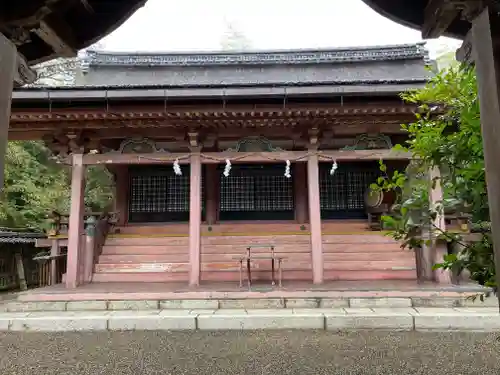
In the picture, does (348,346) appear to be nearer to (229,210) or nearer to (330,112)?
(330,112)

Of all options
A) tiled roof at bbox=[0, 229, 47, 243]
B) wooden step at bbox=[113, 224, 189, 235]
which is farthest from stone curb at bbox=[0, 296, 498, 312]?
tiled roof at bbox=[0, 229, 47, 243]

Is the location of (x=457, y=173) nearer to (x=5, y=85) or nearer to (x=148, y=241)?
(x=5, y=85)

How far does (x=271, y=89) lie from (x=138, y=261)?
17.7ft

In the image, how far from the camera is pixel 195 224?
834 cm

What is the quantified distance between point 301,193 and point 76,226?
604 centimetres

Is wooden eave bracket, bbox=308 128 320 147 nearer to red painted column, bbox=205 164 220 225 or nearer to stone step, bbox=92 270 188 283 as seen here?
red painted column, bbox=205 164 220 225

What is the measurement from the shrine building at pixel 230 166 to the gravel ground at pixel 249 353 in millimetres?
2452

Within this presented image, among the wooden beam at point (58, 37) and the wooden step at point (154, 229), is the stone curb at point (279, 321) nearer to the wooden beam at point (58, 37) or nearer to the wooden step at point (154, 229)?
the wooden step at point (154, 229)

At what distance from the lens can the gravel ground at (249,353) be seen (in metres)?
4.34

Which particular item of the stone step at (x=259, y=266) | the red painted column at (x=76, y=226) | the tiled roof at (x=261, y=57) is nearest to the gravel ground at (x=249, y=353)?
the red painted column at (x=76, y=226)

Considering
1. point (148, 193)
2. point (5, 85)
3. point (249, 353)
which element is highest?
point (148, 193)

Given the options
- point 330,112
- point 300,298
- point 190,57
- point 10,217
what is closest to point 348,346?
point 300,298

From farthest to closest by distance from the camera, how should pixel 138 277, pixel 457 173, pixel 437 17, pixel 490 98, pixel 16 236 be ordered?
pixel 16 236 < pixel 138 277 < pixel 437 17 < pixel 457 173 < pixel 490 98

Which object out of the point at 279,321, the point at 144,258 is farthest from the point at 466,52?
the point at 144,258
